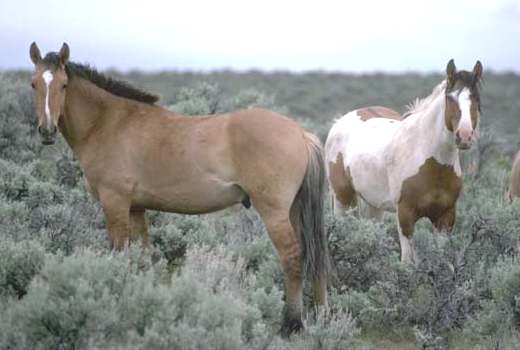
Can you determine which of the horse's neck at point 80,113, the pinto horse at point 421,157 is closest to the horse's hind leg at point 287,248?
the pinto horse at point 421,157

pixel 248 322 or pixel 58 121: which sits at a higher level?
pixel 58 121

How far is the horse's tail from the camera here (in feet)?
19.6

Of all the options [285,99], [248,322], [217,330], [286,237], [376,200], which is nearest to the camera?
[217,330]

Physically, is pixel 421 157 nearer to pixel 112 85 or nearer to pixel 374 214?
pixel 374 214

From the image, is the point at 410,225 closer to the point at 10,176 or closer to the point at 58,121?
the point at 58,121

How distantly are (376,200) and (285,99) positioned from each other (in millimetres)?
26755

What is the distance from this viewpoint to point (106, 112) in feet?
21.2

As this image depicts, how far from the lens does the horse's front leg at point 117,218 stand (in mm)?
6039

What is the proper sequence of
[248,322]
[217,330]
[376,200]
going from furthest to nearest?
[376,200], [248,322], [217,330]

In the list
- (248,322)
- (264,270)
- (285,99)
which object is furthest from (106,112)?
(285,99)

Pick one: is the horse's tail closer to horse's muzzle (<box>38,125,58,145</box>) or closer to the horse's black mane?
the horse's black mane

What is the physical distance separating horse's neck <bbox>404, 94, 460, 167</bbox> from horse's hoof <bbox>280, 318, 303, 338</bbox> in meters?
2.35

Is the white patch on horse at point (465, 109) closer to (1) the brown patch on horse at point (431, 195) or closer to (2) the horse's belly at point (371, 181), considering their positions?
(1) the brown patch on horse at point (431, 195)

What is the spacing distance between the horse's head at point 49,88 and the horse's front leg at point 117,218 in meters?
0.66
